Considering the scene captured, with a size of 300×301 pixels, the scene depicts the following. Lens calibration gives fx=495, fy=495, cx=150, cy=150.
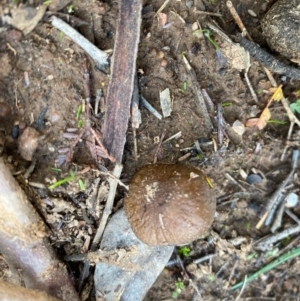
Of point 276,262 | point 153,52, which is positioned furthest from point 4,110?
point 276,262

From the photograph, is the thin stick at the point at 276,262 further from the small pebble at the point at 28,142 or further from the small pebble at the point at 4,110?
the small pebble at the point at 4,110

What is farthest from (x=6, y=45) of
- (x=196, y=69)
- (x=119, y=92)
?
(x=196, y=69)

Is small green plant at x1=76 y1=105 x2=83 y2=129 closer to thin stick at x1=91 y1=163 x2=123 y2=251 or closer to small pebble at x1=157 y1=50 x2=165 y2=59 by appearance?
thin stick at x1=91 y1=163 x2=123 y2=251

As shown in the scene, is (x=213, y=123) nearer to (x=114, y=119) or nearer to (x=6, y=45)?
(x=114, y=119)

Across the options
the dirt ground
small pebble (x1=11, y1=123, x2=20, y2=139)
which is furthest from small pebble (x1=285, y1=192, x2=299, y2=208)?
small pebble (x1=11, y1=123, x2=20, y2=139)

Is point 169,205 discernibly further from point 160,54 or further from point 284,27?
point 284,27

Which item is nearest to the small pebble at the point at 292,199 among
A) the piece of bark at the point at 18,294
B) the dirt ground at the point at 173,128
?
the dirt ground at the point at 173,128

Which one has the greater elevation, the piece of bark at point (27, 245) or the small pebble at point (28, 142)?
the small pebble at point (28, 142)
